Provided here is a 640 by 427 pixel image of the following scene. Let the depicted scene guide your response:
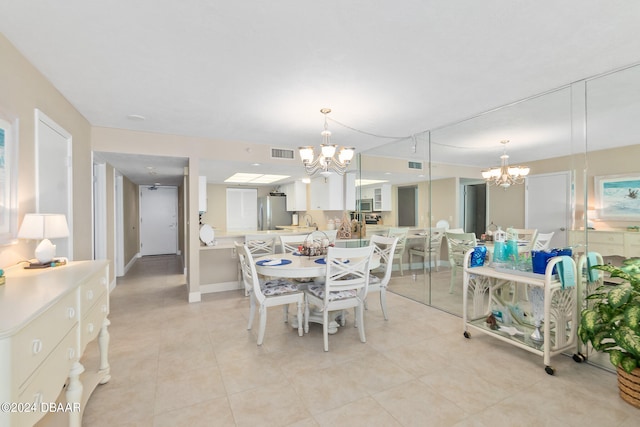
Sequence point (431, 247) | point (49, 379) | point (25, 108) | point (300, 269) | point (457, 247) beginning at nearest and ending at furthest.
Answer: point (49, 379), point (25, 108), point (300, 269), point (457, 247), point (431, 247)

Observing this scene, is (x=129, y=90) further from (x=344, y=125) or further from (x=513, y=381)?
(x=513, y=381)

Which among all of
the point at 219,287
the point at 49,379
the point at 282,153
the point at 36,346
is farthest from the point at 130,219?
the point at 36,346

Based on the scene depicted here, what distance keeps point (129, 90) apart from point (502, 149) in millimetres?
3865

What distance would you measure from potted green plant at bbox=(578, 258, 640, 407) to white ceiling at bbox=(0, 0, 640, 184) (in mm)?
1362

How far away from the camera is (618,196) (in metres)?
2.42

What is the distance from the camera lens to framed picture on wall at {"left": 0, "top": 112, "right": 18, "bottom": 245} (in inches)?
71.4

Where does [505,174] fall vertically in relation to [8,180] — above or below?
above

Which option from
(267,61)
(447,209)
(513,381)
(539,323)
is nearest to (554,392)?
(513,381)

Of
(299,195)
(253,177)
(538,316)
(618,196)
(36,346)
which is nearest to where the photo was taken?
(36,346)

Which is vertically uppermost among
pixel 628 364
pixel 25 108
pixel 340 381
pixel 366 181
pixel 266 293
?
pixel 25 108

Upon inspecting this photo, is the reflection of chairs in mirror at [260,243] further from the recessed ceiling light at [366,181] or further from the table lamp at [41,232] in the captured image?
the table lamp at [41,232]

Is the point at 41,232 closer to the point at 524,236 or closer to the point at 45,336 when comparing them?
the point at 45,336

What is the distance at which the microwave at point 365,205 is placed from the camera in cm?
539

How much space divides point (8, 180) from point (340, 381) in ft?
8.64
